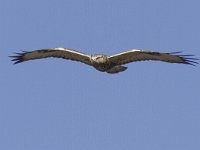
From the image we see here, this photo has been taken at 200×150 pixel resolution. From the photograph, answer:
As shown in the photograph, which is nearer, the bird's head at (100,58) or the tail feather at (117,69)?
the bird's head at (100,58)

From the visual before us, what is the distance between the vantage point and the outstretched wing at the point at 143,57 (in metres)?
25.9

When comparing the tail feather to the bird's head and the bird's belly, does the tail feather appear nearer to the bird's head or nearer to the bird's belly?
the bird's belly

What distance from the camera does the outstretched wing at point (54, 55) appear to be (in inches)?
1057

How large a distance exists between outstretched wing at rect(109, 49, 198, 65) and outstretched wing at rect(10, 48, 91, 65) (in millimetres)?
991

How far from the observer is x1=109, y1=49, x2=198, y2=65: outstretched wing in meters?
25.9

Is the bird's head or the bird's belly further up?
the bird's head

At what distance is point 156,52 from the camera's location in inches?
1017

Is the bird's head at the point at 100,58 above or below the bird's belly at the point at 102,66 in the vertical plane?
above

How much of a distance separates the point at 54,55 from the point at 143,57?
9.60ft

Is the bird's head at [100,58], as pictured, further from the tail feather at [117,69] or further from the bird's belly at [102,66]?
the tail feather at [117,69]

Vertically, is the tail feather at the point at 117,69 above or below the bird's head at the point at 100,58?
below

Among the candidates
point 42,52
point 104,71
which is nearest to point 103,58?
point 104,71

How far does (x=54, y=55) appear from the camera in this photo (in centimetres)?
2733

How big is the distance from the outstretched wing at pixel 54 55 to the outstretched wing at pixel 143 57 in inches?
39.0
